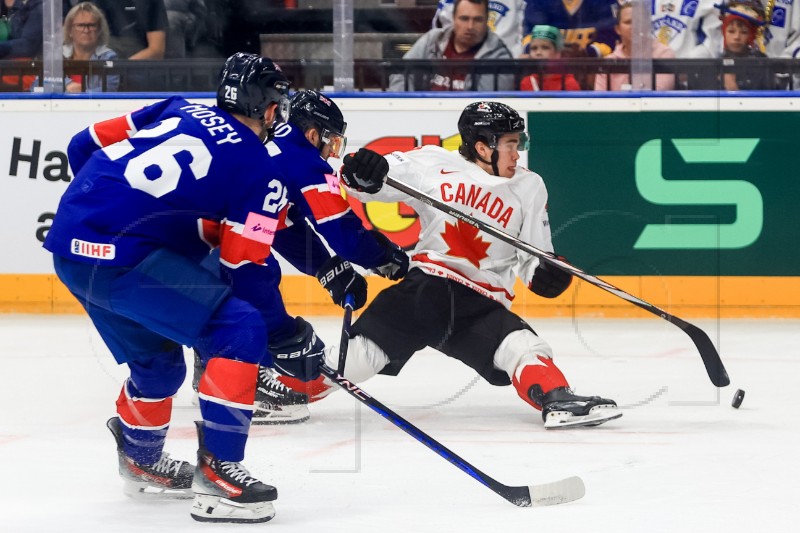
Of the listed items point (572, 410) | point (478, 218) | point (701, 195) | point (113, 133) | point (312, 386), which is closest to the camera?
point (113, 133)

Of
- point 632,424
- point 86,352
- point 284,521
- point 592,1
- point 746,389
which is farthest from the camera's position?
point 592,1

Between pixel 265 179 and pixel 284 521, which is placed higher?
pixel 265 179

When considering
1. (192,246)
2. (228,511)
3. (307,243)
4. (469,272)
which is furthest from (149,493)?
(469,272)

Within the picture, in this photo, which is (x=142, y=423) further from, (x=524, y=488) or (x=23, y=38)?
(x=23, y=38)

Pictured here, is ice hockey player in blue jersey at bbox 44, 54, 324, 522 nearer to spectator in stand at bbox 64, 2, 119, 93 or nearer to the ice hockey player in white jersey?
the ice hockey player in white jersey

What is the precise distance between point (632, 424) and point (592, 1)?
2646 millimetres

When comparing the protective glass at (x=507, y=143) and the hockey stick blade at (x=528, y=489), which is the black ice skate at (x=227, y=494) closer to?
the hockey stick blade at (x=528, y=489)

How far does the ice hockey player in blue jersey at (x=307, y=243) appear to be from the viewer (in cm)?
368

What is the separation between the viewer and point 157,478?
301 cm

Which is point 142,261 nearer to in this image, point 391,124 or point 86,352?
point 86,352

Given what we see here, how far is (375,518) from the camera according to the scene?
2.77 metres

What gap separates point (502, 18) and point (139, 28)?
66.9 inches

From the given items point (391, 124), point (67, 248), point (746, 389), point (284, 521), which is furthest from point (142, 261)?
point (391, 124)

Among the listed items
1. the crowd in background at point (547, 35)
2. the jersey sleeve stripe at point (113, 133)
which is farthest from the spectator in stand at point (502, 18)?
the jersey sleeve stripe at point (113, 133)
